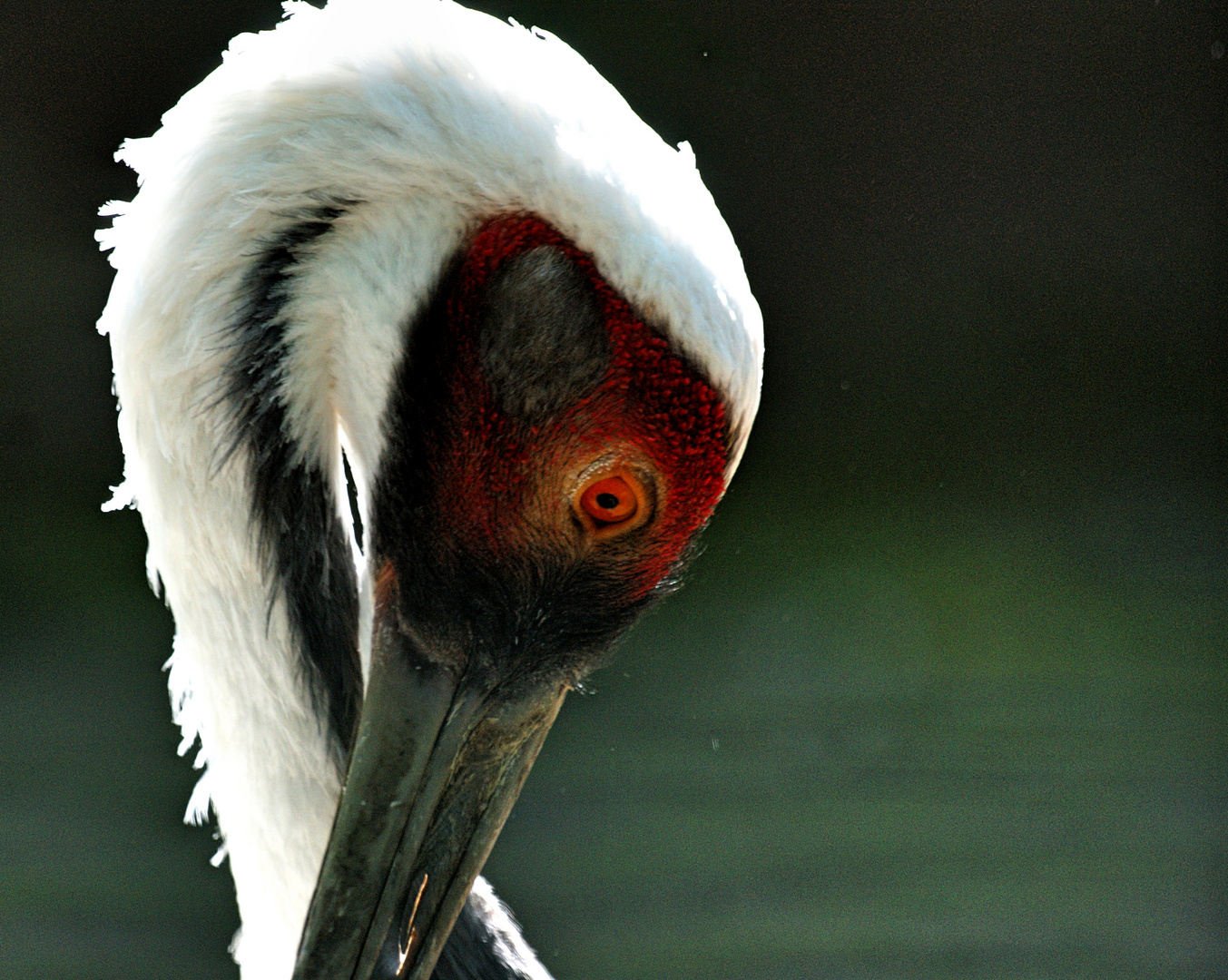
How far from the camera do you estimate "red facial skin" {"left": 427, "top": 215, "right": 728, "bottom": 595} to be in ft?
4.92

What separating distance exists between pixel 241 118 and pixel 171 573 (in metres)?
0.54

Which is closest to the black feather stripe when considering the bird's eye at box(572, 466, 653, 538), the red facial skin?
the red facial skin

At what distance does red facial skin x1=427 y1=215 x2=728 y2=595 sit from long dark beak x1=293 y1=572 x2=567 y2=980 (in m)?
0.17

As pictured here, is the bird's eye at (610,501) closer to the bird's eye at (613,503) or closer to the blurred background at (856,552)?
the bird's eye at (613,503)

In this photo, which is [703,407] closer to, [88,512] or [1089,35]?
[88,512]

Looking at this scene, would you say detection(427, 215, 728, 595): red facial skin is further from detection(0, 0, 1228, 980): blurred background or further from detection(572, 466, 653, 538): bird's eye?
detection(0, 0, 1228, 980): blurred background

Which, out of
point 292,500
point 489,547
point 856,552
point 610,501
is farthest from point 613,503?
point 856,552

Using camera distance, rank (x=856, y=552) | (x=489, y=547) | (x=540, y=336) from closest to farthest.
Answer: (x=540, y=336) → (x=489, y=547) → (x=856, y=552)

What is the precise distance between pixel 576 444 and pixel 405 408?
20cm

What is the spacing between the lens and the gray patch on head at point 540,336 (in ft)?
4.95

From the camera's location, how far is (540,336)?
154 cm

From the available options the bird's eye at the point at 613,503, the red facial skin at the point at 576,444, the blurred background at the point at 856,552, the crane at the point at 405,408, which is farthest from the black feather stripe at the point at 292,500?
the blurred background at the point at 856,552

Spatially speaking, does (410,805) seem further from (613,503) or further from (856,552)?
(856,552)

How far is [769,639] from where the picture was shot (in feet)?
18.7
